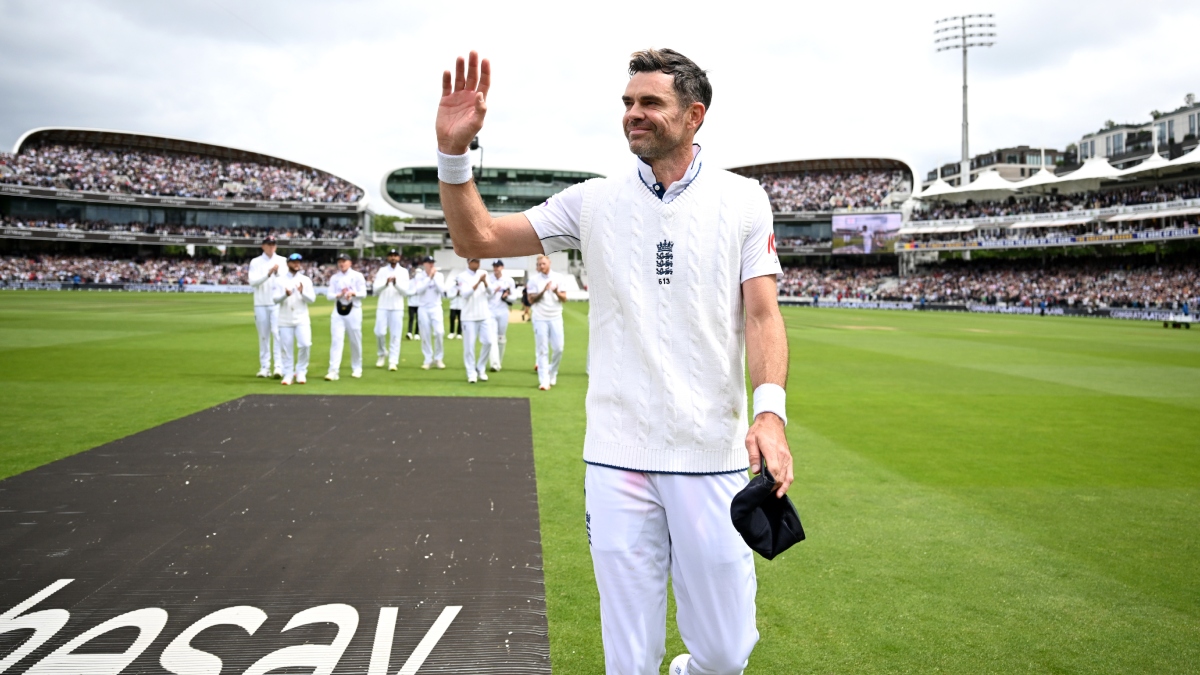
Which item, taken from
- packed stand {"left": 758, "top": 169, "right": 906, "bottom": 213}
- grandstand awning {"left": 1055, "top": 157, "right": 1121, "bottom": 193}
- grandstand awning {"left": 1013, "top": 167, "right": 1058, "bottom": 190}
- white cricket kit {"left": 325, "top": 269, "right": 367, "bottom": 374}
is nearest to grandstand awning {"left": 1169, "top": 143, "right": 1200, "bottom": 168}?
grandstand awning {"left": 1055, "top": 157, "right": 1121, "bottom": 193}

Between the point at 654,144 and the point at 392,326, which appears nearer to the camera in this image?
the point at 654,144

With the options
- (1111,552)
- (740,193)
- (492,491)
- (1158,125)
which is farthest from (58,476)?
(1158,125)

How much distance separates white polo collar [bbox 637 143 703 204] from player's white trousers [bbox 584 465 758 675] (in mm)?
992

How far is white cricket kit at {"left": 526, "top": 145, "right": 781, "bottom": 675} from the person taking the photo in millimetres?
2676

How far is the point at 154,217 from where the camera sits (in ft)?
275

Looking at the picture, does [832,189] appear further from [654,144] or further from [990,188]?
[654,144]

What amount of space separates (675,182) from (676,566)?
136cm

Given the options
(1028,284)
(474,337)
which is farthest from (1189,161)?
(474,337)

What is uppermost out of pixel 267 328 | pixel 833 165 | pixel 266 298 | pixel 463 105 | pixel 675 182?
pixel 833 165

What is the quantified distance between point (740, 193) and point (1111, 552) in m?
4.54

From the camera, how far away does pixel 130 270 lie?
76812mm

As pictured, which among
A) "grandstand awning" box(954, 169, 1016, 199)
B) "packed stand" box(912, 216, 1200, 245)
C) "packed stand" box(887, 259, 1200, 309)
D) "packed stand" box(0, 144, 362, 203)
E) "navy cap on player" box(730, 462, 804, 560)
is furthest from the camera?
"packed stand" box(0, 144, 362, 203)

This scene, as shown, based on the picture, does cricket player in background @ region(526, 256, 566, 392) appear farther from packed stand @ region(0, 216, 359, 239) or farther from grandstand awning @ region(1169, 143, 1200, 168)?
packed stand @ region(0, 216, 359, 239)

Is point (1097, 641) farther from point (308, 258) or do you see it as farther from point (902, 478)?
point (308, 258)
